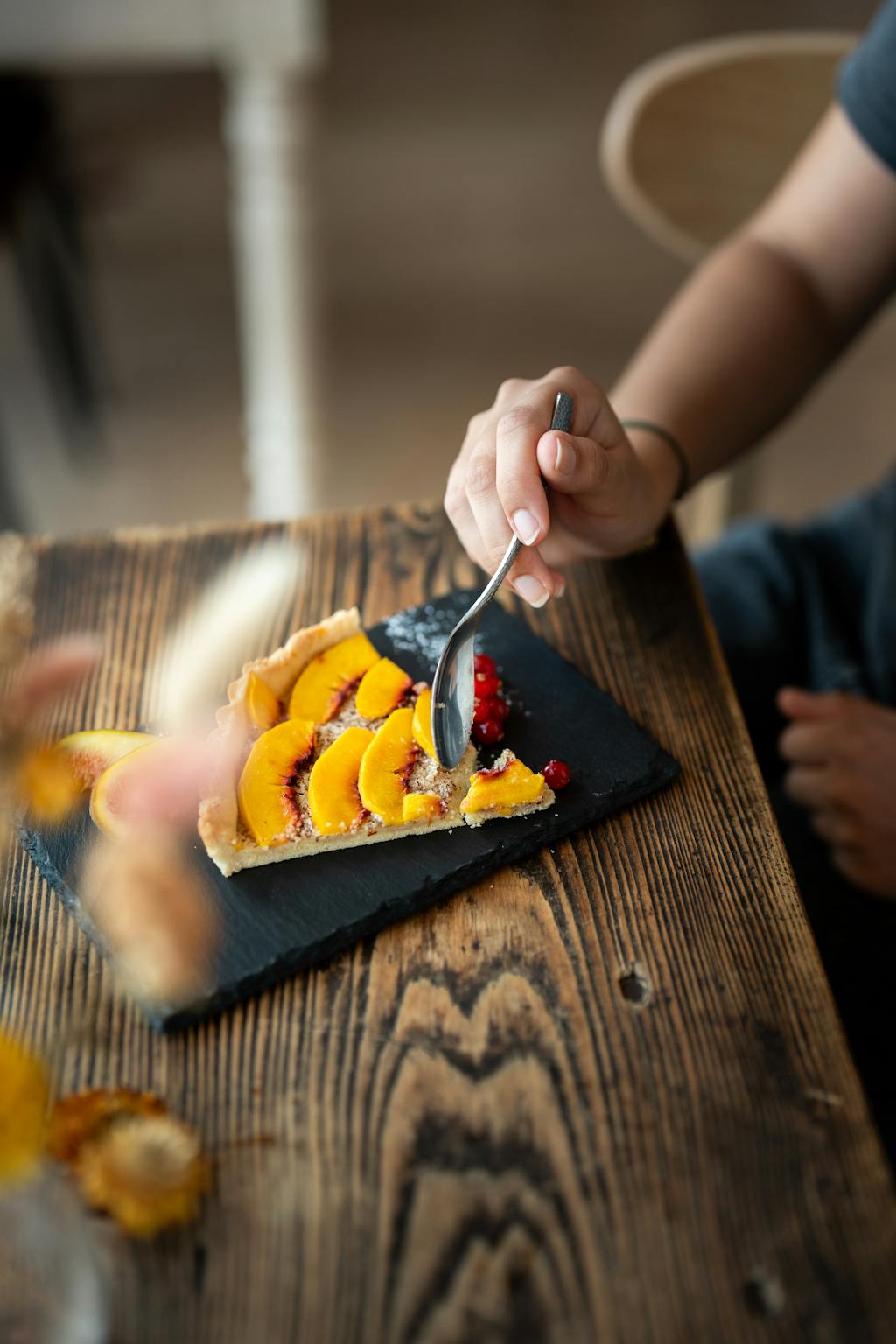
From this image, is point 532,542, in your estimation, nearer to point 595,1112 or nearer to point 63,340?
point 595,1112

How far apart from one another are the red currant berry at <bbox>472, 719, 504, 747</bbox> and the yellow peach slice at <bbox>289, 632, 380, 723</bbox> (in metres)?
0.10

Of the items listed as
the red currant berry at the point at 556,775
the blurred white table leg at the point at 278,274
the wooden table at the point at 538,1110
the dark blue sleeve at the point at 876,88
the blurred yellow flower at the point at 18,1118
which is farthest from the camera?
the blurred white table leg at the point at 278,274

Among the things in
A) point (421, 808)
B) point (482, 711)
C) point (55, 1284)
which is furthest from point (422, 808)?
point (55, 1284)

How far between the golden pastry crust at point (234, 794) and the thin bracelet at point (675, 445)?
39 centimetres

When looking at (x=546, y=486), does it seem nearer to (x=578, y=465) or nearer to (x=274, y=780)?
(x=578, y=465)

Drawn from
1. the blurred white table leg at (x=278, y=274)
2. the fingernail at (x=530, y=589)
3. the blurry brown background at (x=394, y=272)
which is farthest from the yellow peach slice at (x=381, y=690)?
the blurry brown background at (x=394, y=272)

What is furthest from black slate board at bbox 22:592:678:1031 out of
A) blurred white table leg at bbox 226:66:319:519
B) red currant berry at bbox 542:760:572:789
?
blurred white table leg at bbox 226:66:319:519

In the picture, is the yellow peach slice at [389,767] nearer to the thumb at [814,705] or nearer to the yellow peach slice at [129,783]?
the yellow peach slice at [129,783]

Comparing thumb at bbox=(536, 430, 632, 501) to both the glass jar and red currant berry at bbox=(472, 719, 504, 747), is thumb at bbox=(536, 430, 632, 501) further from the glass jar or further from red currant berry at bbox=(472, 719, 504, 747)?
the glass jar

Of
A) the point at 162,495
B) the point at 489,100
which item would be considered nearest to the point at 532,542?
the point at 162,495

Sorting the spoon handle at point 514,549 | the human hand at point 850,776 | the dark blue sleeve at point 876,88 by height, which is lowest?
the human hand at point 850,776

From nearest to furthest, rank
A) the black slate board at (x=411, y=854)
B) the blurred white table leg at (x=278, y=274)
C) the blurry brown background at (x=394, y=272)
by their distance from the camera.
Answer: the black slate board at (x=411, y=854) → the blurred white table leg at (x=278, y=274) → the blurry brown background at (x=394, y=272)

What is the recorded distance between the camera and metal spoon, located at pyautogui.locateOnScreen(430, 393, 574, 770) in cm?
83

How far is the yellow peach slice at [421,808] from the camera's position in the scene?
0.79m
